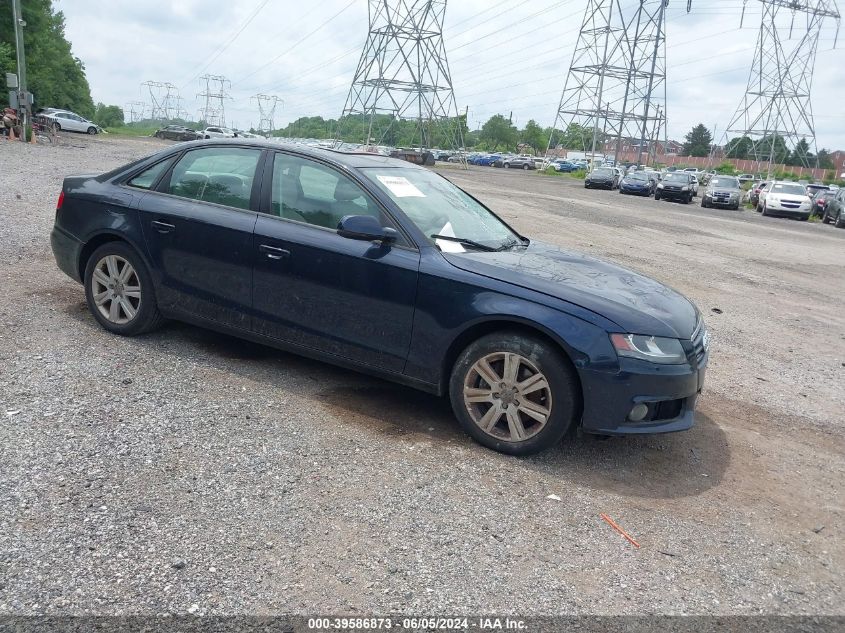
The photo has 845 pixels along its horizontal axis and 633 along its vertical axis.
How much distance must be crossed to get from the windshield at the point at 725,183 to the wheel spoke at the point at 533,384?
110ft

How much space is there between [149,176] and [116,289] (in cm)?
91

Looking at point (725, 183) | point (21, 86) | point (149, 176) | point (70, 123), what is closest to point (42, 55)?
point (70, 123)

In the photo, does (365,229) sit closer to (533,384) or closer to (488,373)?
(488,373)

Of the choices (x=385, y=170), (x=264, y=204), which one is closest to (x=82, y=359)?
(x=264, y=204)

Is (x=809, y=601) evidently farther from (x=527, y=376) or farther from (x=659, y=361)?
(x=527, y=376)

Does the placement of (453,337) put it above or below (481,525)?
above

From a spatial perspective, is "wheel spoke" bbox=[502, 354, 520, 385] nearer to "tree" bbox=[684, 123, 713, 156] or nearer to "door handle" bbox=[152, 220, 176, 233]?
"door handle" bbox=[152, 220, 176, 233]

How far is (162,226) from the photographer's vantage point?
5.23 metres

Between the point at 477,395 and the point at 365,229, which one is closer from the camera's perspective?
the point at 477,395

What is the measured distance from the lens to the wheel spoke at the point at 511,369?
4.07 meters

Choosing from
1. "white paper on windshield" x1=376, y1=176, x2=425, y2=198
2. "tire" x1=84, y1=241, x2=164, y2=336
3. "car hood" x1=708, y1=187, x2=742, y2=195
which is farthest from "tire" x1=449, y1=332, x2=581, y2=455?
"car hood" x1=708, y1=187, x2=742, y2=195

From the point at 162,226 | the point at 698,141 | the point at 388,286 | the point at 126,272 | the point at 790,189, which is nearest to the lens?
the point at 388,286

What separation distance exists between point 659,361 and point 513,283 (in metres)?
0.91

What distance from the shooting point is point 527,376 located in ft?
13.4
